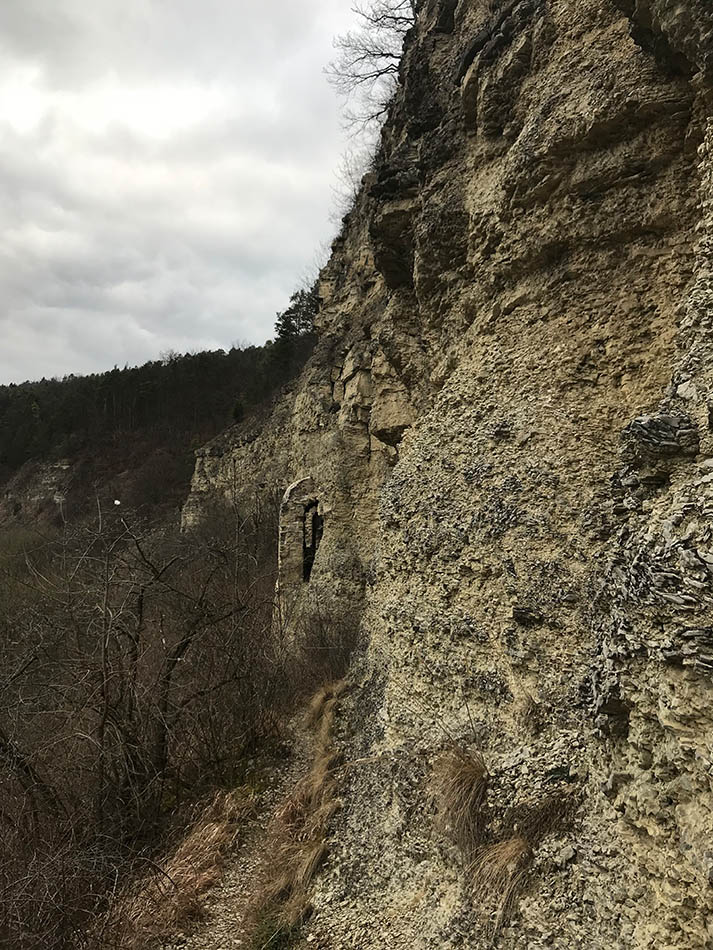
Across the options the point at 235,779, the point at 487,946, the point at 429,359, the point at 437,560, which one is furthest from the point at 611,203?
the point at 235,779

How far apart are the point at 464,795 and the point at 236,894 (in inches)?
119

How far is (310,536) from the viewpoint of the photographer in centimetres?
1199

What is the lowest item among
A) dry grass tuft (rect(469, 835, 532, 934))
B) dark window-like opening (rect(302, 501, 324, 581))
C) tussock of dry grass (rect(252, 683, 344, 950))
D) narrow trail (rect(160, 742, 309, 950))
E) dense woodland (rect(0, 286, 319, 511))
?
narrow trail (rect(160, 742, 309, 950))

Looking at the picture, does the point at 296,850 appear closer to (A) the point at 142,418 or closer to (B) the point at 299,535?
(B) the point at 299,535

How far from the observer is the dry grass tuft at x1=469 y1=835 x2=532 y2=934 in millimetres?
3096

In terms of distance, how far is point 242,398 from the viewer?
38.6 metres

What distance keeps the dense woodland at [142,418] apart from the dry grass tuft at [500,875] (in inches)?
1285

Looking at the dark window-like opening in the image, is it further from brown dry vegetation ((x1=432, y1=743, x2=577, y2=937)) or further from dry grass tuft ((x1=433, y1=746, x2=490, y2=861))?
brown dry vegetation ((x1=432, y1=743, x2=577, y2=937))

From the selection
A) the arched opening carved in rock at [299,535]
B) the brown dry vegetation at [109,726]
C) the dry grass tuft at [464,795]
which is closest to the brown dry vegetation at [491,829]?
the dry grass tuft at [464,795]

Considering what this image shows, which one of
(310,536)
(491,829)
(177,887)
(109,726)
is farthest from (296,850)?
(310,536)

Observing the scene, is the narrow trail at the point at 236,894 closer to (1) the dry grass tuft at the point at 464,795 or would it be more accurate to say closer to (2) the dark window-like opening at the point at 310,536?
(1) the dry grass tuft at the point at 464,795

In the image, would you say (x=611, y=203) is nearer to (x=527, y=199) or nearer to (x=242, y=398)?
(x=527, y=199)

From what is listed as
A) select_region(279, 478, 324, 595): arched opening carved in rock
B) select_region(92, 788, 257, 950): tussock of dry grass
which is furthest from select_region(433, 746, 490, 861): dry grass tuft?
select_region(279, 478, 324, 595): arched opening carved in rock

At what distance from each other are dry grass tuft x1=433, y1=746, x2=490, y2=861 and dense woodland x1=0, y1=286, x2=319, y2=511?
104 ft
